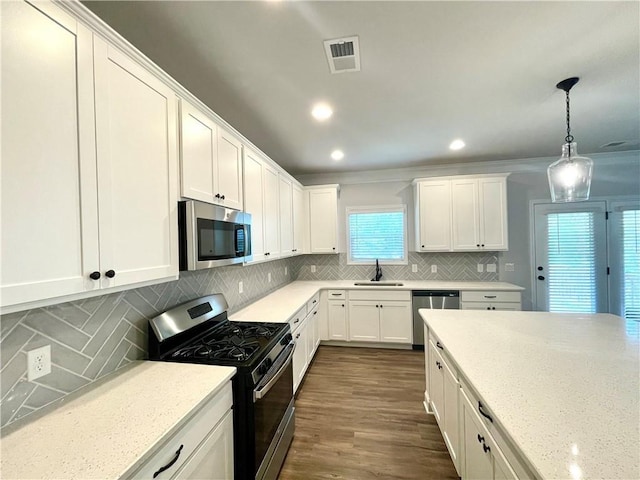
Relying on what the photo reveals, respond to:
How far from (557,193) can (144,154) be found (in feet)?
9.13

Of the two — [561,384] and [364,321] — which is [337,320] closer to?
[364,321]

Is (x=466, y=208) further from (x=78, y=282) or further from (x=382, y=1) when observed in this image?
(x=78, y=282)

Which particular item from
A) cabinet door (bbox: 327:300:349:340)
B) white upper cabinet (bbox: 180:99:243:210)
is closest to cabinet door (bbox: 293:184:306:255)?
cabinet door (bbox: 327:300:349:340)

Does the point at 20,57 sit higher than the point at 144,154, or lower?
higher

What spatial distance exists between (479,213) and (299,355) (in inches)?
123

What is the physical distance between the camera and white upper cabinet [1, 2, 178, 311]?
2.55ft

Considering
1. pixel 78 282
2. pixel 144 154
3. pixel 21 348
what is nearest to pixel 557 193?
pixel 144 154

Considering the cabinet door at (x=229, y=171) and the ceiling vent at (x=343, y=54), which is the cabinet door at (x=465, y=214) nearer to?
the ceiling vent at (x=343, y=54)

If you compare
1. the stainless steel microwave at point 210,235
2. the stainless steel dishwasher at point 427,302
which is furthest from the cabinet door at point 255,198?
the stainless steel dishwasher at point 427,302

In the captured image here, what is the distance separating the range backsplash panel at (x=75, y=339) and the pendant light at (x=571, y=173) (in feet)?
9.47

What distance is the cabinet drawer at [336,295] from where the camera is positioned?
3.91 meters

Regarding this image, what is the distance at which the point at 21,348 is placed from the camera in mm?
997

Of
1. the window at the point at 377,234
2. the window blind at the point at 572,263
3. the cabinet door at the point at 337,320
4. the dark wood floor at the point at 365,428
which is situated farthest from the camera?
the window at the point at 377,234

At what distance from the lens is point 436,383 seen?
2084mm
